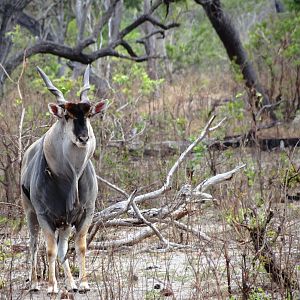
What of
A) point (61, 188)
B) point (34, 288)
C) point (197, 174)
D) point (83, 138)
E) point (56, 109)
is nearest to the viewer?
point (83, 138)

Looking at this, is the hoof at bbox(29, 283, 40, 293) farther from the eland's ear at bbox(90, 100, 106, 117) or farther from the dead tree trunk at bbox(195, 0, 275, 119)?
the dead tree trunk at bbox(195, 0, 275, 119)

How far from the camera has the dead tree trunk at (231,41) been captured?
1512cm

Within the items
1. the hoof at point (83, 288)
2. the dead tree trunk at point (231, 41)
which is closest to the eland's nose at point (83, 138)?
the hoof at point (83, 288)

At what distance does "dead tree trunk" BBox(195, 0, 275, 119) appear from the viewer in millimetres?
15117

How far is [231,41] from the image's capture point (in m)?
15.7

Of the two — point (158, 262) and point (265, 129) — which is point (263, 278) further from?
point (265, 129)

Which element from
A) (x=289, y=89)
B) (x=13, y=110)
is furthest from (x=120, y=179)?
(x=289, y=89)

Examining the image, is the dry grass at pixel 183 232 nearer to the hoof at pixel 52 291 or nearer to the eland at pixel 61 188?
the hoof at pixel 52 291

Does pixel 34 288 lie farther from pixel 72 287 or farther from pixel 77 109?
pixel 77 109

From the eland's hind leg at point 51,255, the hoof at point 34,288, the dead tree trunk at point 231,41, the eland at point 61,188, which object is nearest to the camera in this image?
the eland at point 61,188

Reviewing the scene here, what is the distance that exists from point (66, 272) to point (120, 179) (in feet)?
13.0

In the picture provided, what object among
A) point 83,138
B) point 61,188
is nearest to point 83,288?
point 61,188

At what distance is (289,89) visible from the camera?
14719mm

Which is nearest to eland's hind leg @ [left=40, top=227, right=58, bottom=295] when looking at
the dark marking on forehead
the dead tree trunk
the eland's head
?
the eland's head
